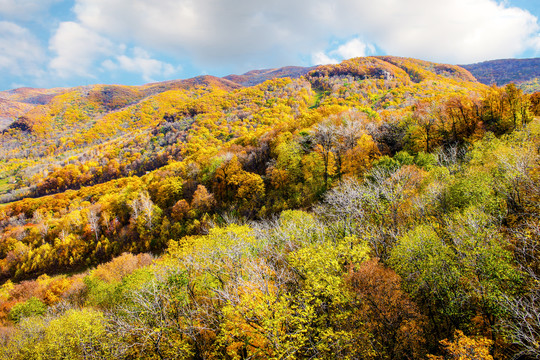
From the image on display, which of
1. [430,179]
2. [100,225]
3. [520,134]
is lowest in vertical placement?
[100,225]

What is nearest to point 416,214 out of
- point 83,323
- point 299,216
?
point 299,216

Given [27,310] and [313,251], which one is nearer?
[313,251]

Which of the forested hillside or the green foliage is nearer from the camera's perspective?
the forested hillside

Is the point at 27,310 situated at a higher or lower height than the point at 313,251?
lower

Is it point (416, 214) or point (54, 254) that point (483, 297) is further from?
point (54, 254)

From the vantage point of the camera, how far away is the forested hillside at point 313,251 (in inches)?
582

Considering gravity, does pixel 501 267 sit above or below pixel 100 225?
above

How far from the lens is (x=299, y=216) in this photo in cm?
3177

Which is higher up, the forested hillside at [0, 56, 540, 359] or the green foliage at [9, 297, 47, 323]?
the forested hillside at [0, 56, 540, 359]

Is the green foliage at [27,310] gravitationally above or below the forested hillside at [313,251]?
below

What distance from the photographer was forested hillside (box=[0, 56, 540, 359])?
14.8 meters

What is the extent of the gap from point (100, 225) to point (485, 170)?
85.0 metres

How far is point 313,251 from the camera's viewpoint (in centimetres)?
2025

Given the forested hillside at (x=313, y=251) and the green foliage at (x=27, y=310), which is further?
the green foliage at (x=27, y=310)
